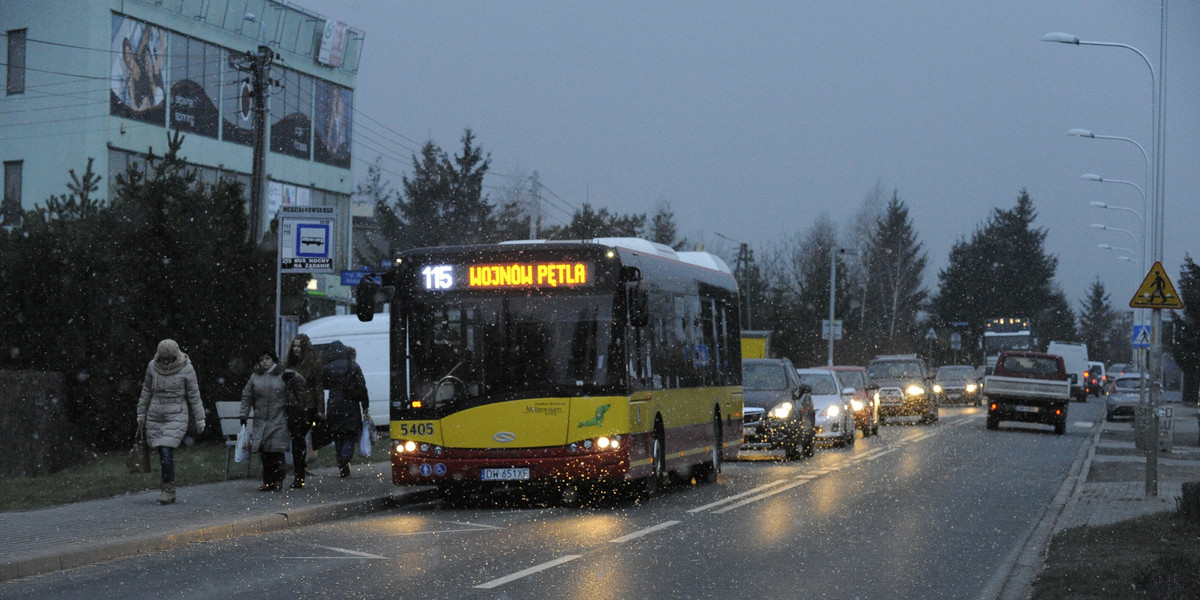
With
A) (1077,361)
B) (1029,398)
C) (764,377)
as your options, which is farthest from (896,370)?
(1077,361)

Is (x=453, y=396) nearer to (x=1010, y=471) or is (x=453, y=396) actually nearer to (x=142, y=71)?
(x=1010, y=471)

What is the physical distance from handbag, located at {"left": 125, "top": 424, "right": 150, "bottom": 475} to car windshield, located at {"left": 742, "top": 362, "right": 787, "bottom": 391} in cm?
1154

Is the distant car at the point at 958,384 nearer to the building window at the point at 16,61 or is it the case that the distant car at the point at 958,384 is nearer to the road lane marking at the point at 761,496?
the building window at the point at 16,61

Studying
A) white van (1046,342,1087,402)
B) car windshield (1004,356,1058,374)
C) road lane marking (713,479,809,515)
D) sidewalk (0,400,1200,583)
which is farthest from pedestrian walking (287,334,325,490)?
white van (1046,342,1087,402)

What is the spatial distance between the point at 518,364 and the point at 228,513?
359 cm

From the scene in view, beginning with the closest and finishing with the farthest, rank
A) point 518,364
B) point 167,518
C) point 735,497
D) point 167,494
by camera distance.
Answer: point 167,518 → point 167,494 → point 518,364 → point 735,497

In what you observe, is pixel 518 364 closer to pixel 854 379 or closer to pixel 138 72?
pixel 854 379

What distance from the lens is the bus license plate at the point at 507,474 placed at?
16359mm

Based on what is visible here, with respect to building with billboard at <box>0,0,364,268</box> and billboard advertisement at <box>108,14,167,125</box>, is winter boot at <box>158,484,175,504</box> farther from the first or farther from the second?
billboard advertisement at <box>108,14,167,125</box>

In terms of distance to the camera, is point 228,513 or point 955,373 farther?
point 955,373

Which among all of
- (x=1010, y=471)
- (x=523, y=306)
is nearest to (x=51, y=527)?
(x=523, y=306)

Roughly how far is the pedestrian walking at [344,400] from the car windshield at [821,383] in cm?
1303

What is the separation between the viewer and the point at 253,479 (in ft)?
61.1

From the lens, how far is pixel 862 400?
117 ft
